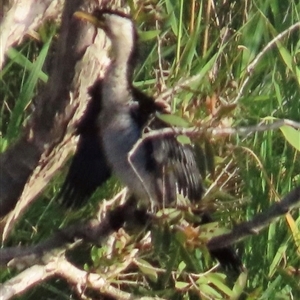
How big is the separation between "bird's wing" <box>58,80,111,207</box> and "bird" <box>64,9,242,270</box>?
1cm

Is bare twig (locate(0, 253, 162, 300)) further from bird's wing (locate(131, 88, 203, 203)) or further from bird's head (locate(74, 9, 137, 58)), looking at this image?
bird's head (locate(74, 9, 137, 58))

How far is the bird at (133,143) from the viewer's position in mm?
1375

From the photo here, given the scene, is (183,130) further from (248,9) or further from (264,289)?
(248,9)

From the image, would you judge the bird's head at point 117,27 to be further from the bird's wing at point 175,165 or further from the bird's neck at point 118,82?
the bird's wing at point 175,165

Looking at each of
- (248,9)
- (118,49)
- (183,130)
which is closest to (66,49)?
(183,130)

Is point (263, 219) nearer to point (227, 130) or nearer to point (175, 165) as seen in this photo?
point (227, 130)

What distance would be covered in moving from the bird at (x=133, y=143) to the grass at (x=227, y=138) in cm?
4

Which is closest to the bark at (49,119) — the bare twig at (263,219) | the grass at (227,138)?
the grass at (227,138)

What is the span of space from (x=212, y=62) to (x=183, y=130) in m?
0.57

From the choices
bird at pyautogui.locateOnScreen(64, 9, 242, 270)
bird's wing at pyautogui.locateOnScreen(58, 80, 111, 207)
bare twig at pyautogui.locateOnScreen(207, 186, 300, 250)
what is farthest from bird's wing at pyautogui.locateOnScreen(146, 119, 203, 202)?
bare twig at pyautogui.locateOnScreen(207, 186, 300, 250)

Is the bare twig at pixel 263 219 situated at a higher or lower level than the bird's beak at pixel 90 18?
lower

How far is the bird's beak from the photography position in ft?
3.80

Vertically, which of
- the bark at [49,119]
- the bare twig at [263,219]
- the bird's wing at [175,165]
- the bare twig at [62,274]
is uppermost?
the bark at [49,119]

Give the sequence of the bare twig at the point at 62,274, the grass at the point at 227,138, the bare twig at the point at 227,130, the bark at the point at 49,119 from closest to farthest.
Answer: the bare twig at the point at 227,130 → the bark at the point at 49,119 → the bare twig at the point at 62,274 → the grass at the point at 227,138
